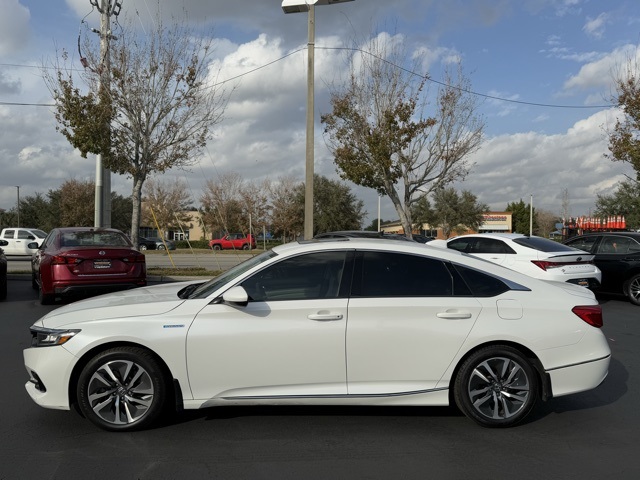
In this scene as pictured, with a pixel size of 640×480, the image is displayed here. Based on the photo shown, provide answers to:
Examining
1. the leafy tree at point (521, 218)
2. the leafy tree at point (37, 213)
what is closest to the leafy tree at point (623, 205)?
the leafy tree at point (521, 218)

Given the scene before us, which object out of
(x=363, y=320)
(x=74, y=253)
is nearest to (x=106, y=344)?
(x=363, y=320)

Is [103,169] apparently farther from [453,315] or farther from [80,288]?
[453,315]

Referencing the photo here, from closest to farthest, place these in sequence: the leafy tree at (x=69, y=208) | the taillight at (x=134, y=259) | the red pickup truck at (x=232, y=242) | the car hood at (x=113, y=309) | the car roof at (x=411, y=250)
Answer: the car hood at (x=113, y=309) < the car roof at (x=411, y=250) < the taillight at (x=134, y=259) < the red pickup truck at (x=232, y=242) < the leafy tree at (x=69, y=208)

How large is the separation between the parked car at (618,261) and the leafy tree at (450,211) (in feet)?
152

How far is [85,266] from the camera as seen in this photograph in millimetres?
9797

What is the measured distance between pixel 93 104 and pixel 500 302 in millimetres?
14535

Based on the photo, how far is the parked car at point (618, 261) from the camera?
11461mm

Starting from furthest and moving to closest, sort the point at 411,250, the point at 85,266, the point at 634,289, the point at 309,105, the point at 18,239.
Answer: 1. the point at 18,239
2. the point at 309,105
3. the point at 634,289
4. the point at 85,266
5. the point at 411,250

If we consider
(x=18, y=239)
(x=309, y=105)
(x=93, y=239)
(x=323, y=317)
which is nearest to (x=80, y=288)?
(x=93, y=239)

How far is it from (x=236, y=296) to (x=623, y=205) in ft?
185

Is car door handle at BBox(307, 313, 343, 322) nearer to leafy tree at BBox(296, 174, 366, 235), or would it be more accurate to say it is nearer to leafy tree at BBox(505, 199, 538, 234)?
leafy tree at BBox(296, 174, 366, 235)

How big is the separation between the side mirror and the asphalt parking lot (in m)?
0.50

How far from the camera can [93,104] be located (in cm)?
1569

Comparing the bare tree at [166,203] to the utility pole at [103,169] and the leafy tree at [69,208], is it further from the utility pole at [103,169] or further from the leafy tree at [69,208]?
the utility pole at [103,169]
